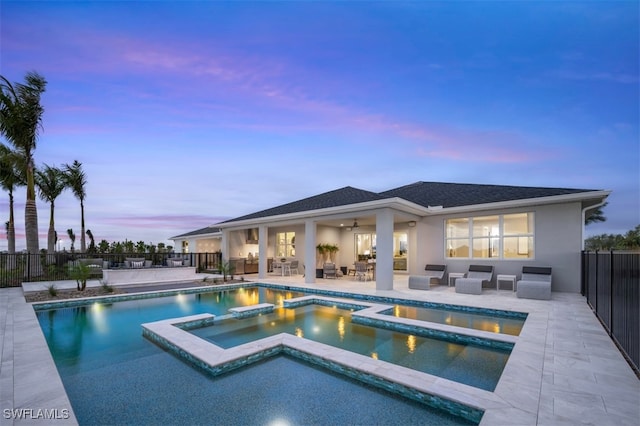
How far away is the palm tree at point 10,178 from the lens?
54.7 ft

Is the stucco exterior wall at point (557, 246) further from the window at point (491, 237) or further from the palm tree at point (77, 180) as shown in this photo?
the palm tree at point (77, 180)

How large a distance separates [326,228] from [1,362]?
15297mm

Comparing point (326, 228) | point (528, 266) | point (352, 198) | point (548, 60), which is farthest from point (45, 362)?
point (548, 60)

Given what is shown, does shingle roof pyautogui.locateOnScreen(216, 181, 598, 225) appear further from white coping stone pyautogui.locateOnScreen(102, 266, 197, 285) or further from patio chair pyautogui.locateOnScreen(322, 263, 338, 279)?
white coping stone pyautogui.locateOnScreen(102, 266, 197, 285)

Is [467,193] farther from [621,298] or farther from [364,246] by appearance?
[621,298]

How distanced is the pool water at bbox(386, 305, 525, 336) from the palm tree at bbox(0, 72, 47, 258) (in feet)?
55.5

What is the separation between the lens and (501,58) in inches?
472

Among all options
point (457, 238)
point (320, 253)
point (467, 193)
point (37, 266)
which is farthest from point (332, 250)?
point (37, 266)

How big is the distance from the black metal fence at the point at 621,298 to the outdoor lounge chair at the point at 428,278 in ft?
17.6

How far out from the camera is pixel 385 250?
1201cm

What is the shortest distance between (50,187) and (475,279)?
26.7 meters

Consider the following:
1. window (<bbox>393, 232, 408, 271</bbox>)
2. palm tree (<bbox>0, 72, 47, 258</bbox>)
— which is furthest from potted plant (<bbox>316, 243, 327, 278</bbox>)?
palm tree (<bbox>0, 72, 47, 258</bbox>)

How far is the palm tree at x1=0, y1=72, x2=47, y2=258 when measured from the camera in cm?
1398

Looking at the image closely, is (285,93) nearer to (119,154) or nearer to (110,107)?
(110,107)
